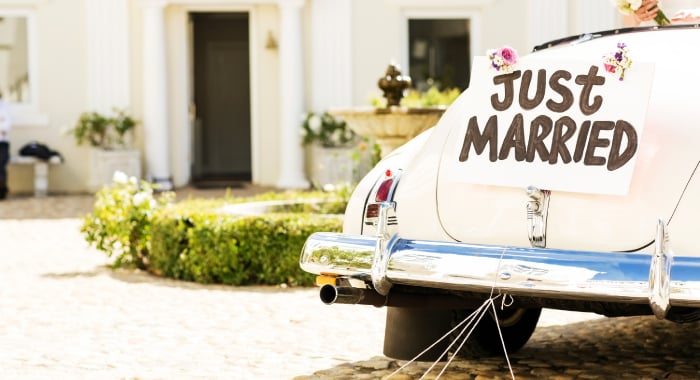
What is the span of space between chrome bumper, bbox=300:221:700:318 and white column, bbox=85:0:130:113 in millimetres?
12952

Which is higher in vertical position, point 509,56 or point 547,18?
point 547,18

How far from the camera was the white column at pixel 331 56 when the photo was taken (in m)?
16.7

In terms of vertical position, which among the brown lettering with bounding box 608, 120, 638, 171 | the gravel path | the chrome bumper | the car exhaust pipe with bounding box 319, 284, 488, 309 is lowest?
the gravel path

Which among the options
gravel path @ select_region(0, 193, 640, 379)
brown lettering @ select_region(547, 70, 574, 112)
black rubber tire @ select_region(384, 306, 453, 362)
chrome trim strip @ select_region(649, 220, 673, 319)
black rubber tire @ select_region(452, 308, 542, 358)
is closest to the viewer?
chrome trim strip @ select_region(649, 220, 673, 319)

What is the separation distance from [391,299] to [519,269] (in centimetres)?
66

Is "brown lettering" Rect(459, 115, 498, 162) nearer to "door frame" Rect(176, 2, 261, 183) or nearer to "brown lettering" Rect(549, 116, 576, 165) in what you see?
"brown lettering" Rect(549, 116, 576, 165)

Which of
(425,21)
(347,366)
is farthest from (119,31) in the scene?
(347,366)

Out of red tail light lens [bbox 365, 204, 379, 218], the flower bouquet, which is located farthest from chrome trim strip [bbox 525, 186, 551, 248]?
the flower bouquet

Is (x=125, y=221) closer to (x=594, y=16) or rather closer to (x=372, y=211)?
(x=372, y=211)

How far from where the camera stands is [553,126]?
12.9 feet

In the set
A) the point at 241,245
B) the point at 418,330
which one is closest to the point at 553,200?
the point at 418,330

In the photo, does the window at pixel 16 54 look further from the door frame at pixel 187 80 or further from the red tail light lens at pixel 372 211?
the red tail light lens at pixel 372 211

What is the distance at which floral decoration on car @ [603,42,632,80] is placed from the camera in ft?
12.7

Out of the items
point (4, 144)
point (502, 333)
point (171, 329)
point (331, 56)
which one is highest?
point (331, 56)
